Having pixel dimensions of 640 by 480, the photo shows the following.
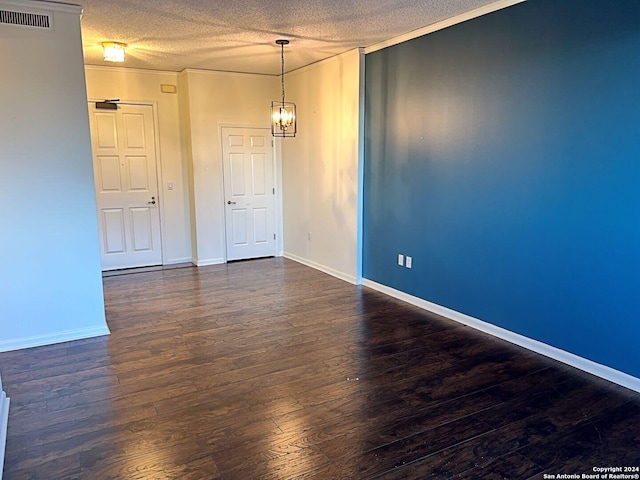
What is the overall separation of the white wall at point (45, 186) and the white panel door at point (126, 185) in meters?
2.48

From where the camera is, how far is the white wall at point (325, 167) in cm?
525

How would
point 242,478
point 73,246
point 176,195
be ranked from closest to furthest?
point 242,478
point 73,246
point 176,195

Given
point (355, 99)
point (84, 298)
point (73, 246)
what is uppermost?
point (355, 99)

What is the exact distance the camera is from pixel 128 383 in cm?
299

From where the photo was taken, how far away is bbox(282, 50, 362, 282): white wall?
17.2ft

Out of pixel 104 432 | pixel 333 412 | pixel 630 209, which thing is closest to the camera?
pixel 104 432

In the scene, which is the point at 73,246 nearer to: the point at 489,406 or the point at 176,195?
the point at 176,195

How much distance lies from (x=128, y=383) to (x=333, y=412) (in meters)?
1.41

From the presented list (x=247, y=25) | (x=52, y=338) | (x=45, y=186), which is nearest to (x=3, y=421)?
(x=52, y=338)

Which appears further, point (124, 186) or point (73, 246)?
point (124, 186)

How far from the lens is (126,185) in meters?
6.09

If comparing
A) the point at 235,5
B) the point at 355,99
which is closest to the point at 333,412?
the point at 235,5

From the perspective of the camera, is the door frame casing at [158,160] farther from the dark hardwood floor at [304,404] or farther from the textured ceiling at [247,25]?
the dark hardwood floor at [304,404]

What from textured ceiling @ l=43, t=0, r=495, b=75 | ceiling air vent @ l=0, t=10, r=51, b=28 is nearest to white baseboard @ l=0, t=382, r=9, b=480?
ceiling air vent @ l=0, t=10, r=51, b=28
